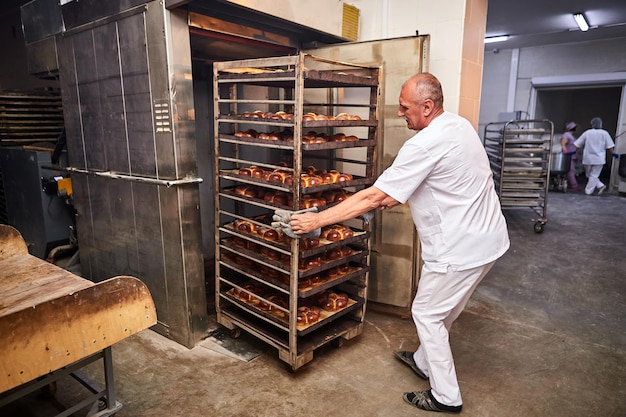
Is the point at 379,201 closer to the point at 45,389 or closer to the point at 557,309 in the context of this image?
the point at 45,389

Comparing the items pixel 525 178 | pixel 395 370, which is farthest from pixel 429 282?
pixel 525 178

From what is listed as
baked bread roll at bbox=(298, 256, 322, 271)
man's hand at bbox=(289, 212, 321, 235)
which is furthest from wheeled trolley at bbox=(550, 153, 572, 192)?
man's hand at bbox=(289, 212, 321, 235)

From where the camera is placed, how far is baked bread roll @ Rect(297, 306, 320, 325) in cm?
256

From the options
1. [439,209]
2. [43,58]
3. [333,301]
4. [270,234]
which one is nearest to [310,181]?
[270,234]

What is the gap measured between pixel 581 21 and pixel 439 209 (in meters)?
7.20

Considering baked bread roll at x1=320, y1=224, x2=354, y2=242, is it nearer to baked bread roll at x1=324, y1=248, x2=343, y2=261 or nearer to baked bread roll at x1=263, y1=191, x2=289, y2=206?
baked bread roll at x1=324, y1=248, x2=343, y2=261

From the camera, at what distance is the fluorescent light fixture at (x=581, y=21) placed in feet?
22.4

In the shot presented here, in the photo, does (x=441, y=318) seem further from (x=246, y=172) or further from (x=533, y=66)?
(x=533, y=66)

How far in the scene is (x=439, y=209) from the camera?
7.18 ft

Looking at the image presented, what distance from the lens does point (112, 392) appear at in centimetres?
195

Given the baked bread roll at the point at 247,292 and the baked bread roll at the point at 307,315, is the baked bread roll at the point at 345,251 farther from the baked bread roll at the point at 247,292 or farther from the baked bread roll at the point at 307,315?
the baked bread roll at the point at 247,292

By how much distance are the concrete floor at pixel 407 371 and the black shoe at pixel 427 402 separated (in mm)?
45

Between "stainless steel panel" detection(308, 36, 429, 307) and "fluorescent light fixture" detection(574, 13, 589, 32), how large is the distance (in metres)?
5.63

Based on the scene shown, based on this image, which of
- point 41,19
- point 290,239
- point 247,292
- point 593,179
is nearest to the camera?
point 290,239
